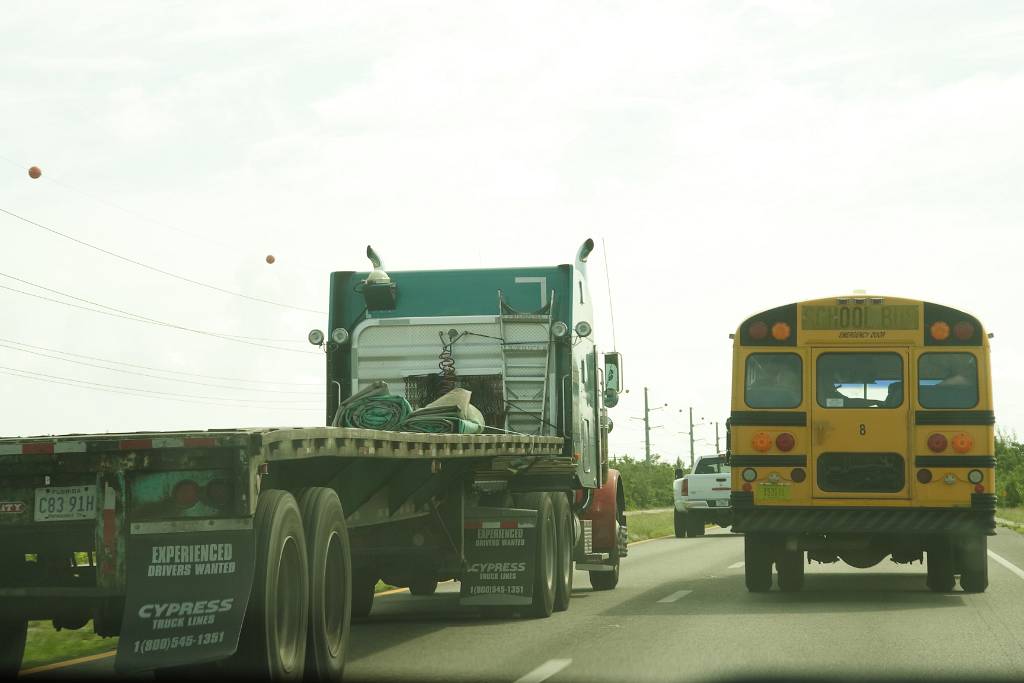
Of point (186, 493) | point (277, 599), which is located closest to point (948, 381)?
point (277, 599)

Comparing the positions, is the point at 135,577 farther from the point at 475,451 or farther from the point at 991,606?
the point at 991,606

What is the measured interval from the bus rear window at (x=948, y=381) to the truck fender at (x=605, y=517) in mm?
3707

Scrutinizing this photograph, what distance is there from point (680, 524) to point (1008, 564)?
1414 centimetres

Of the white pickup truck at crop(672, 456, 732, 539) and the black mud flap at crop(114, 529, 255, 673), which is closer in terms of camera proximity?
the black mud flap at crop(114, 529, 255, 673)

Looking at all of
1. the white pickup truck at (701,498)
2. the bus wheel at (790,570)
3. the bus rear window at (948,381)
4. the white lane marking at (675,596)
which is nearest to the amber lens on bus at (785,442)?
the bus wheel at (790,570)

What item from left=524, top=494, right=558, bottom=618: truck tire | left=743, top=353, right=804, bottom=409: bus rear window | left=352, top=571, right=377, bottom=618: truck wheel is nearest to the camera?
left=524, top=494, right=558, bottom=618: truck tire

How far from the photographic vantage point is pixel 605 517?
56.5 feet

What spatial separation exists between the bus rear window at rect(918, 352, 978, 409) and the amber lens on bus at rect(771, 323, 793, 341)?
1.37 meters

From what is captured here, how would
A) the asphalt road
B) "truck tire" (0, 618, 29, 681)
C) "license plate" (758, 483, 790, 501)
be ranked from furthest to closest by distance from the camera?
"license plate" (758, 483, 790, 501)
the asphalt road
"truck tire" (0, 618, 29, 681)

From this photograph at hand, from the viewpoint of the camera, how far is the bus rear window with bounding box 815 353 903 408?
15695 millimetres

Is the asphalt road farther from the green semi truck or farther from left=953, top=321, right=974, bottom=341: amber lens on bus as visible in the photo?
left=953, top=321, right=974, bottom=341: amber lens on bus

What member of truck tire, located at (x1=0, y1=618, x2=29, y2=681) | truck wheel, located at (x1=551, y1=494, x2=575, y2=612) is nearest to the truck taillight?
truck tire, located at (x1=0, y1=618, x2=29, y2=681)

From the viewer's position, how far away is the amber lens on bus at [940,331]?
51.3ft

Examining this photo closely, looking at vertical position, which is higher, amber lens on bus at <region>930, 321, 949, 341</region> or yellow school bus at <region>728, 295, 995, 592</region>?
amber lens on bus at <region>930, 321, 949, 341</region>
